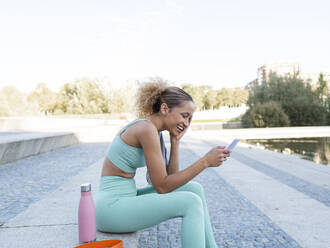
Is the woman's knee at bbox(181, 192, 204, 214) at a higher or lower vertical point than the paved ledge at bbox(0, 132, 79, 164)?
higher

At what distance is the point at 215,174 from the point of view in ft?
17.9

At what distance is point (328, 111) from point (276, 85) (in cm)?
433

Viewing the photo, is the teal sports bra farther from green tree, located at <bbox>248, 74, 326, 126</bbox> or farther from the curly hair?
green tree, located at <bbox>248, 74, 326, 126</bbox>

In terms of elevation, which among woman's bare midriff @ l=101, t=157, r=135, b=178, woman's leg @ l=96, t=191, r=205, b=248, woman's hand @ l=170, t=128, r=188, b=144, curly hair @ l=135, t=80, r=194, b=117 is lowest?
woman's leg @ l=96, t=191, r=205, b=248

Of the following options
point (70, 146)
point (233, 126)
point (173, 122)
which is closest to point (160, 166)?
point (173, 122)

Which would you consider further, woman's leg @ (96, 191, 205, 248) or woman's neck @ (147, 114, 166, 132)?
woman's neck @ (147, 114, 166, 132)

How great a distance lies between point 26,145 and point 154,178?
19.5 feet

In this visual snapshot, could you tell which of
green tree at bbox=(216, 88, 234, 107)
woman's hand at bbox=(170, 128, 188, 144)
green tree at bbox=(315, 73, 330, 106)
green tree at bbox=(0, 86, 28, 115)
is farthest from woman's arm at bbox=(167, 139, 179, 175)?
green tree at bbox=(216, 88, 234, 107)

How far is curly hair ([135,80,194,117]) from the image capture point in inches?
78.6

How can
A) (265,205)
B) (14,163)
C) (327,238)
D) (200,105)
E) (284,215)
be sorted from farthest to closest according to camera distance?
(200,105), (14,163), (265,205), (284,215), (327,238)

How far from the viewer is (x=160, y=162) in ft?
5.86

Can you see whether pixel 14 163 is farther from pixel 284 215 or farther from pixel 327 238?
pixel 327 238

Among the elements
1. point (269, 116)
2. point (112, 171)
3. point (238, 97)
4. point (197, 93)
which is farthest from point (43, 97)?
point (112, 171)

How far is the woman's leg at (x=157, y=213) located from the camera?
169 cm
